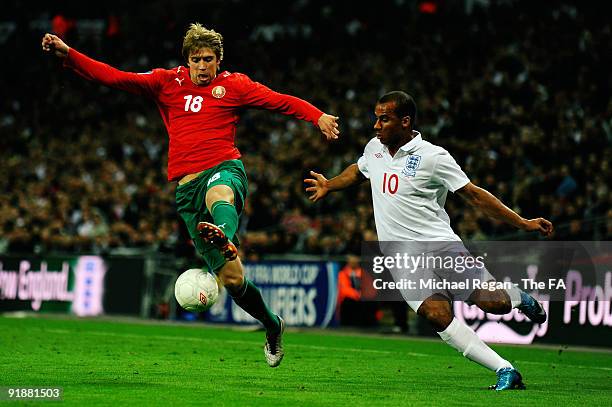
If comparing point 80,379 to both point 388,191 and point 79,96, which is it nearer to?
point 388,191

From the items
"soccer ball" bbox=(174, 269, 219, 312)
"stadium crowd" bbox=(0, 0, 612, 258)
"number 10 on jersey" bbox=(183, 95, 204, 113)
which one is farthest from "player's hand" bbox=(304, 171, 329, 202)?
"stadium crowd" bbox=(0, 0, 612, 258)

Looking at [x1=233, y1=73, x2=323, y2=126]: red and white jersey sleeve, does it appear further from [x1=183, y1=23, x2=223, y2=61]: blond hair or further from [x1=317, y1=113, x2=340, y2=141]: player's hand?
[x1=183, y1=23, x2=223, y2=61]: blond hair

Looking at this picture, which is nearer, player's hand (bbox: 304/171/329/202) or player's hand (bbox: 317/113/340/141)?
player's hand (bbox: 317/113/340/141)

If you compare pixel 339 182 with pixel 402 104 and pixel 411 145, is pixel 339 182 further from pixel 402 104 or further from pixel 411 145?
pixel 402 104

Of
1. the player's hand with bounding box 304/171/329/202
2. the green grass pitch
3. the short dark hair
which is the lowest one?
the green grass pitch

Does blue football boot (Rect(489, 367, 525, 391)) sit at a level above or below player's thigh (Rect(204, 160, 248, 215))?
below

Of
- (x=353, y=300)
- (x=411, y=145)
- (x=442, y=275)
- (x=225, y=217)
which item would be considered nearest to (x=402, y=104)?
(x=411, y=145)

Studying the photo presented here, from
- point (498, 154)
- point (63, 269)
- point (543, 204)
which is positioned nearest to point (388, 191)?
point (543, 204)

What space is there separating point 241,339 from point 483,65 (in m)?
8.96

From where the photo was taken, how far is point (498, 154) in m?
18.0

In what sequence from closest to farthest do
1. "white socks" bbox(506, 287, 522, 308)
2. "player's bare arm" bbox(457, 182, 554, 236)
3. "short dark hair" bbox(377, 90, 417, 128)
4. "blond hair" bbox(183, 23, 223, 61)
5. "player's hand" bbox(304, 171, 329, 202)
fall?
1. "player's bare arm" bbox(457, 182, 554, 236)
2. "short dark hair" bbox(377, 90, 417, 128)
3. "white socks" bbox(506, 287, 522, 308)
4. "blond hair" bbox(183, 23, 223, 61)
5. "player's hand" bbox(304, 171, 329, 202)

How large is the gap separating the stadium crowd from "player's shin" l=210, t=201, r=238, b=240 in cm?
786

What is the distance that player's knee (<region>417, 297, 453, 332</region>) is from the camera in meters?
8.26

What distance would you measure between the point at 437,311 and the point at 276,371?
2.09m
